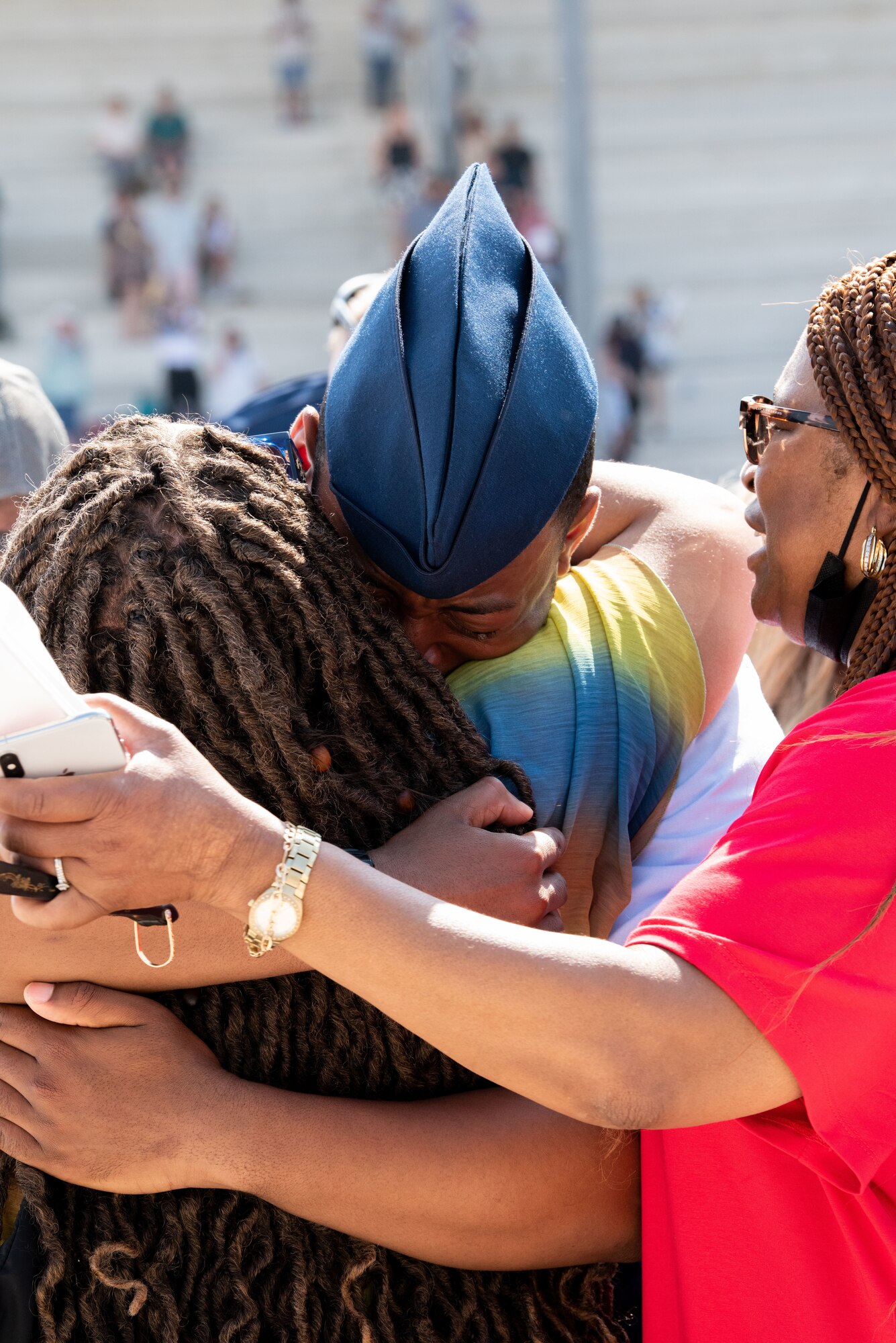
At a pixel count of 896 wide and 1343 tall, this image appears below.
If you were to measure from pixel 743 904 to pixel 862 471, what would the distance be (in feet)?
1.84

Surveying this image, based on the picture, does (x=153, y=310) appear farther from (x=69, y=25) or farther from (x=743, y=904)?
(x=743, y=904)

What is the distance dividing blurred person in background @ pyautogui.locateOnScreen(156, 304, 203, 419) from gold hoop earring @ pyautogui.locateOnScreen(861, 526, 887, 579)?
1222 centimetres

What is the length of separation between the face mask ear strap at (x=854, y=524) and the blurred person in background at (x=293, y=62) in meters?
17.8

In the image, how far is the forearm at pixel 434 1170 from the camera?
1.66m

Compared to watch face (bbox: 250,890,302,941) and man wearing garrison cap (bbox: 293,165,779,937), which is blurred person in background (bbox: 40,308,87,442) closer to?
man wearing garrison cap (bbox: 293,165,779,937)

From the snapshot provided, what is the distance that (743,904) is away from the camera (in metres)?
1.48

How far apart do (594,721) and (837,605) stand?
345mm

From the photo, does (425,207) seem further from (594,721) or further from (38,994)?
(38,994)

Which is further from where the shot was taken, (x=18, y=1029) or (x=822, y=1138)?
(x=18, y=1029)

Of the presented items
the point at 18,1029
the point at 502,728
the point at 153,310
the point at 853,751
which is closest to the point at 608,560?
the point at 502,728

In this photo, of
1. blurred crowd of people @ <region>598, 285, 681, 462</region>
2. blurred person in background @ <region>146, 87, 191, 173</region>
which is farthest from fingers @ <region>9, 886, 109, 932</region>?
blurred person in background @ <region>146, 87, 191, 173</region>

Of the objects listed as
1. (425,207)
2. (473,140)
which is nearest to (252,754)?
(425,207)

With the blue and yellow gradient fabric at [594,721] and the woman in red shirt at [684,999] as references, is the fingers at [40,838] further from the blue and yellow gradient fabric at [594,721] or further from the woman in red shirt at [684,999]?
the blue and yellow gradient fabric at [594,721]

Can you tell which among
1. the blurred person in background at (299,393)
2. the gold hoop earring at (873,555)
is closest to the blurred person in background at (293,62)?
the blurred person in background at (299,393)
